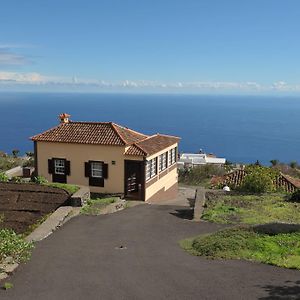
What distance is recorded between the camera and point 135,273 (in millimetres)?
10125

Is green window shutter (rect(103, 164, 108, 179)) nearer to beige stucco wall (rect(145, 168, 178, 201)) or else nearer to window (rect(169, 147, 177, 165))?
beige stucco wall (rect(145, 168, 178, 201))

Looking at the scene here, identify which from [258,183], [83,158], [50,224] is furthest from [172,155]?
[50,224]

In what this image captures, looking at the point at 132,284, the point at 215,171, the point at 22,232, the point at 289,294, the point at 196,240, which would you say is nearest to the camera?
the point at 289,294

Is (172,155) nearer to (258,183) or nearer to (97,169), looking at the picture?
(97,169)

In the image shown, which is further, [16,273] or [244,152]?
[244,152]

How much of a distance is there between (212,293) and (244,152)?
15440 centimetres

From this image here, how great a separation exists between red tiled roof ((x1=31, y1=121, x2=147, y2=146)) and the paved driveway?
983 cm

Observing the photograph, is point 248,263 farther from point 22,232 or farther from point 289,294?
point 22,232

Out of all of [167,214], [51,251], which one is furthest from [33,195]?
[51,251]

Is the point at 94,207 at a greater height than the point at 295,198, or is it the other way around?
the point at 295,198

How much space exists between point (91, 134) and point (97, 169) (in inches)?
79.2

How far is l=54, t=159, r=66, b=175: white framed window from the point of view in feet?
80.0

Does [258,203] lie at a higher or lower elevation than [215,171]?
higher

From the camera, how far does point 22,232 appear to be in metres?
15.2
